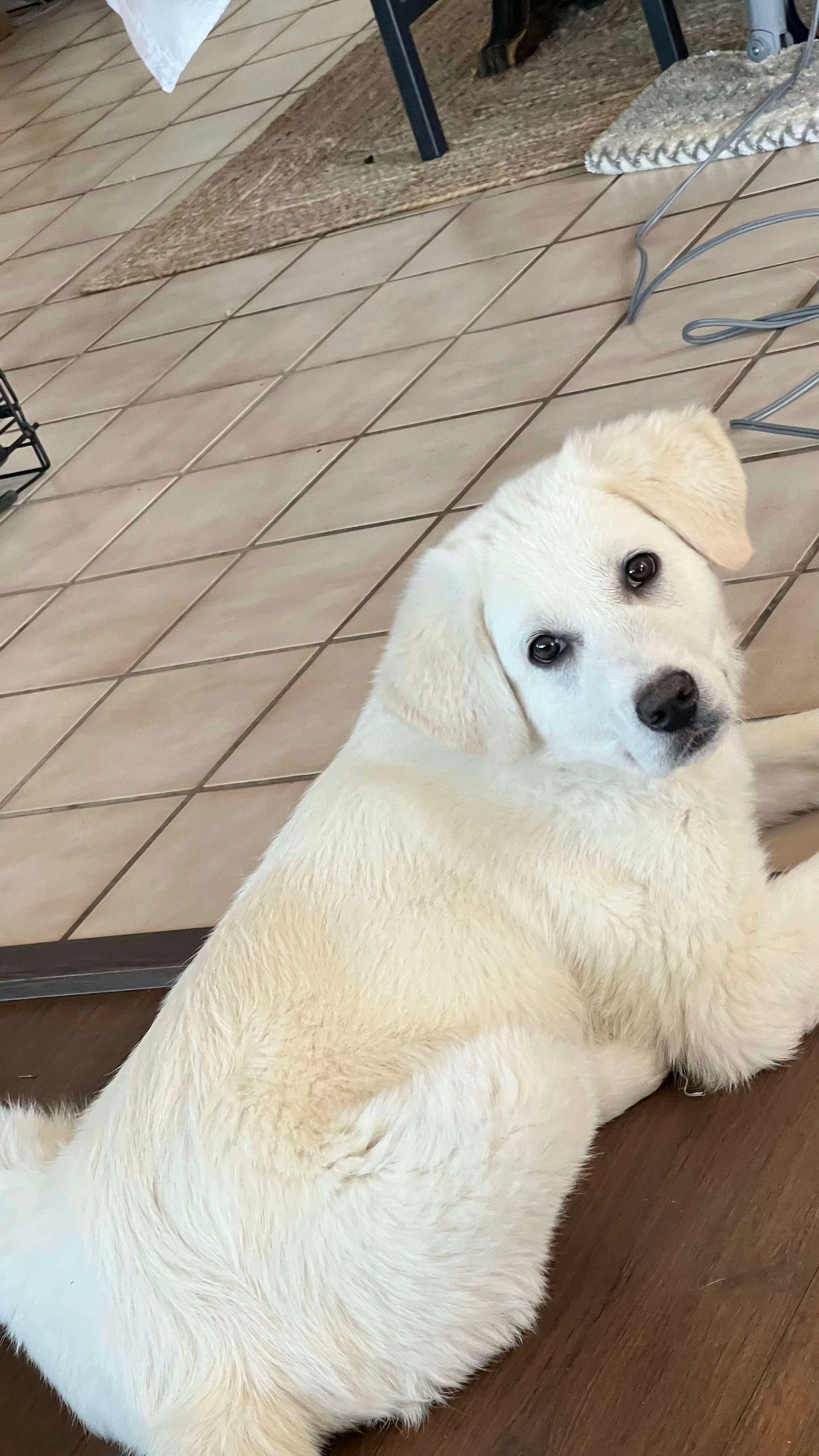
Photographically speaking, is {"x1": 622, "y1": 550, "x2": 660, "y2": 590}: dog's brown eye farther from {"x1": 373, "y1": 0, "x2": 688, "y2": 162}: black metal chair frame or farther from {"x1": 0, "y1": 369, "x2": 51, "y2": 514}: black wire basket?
{"x1": 373, "y1": 0, "x2": 688, "y2": 162}: black metal chair frame

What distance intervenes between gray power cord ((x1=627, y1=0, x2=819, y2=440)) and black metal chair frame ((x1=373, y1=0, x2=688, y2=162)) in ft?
1.36

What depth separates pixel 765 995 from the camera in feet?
5.16

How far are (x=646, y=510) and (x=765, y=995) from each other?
0.54 meters

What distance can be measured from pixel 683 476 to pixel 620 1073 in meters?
0.67

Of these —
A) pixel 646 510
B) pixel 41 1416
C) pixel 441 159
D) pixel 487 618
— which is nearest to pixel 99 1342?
pixel 41 1416

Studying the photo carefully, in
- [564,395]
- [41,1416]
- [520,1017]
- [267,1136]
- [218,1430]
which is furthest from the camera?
[564,395]

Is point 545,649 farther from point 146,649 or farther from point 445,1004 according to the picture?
point 146,649

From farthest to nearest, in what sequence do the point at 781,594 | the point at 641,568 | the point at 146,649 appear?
the point at 146,649 < the point at 781,594 < the point at 641,568

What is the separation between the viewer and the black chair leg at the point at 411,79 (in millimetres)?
4449

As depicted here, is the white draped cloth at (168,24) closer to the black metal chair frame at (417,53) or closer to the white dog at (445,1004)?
the black metal chair frame at (417,53)

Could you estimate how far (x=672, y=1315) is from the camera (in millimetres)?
1430

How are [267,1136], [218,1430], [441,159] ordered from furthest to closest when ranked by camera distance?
[441,159]
[267,1136]
[218,1430]

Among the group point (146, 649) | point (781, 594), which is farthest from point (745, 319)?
point (146, 649)

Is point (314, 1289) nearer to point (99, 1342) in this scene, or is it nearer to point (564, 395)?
point (99, 1342)
